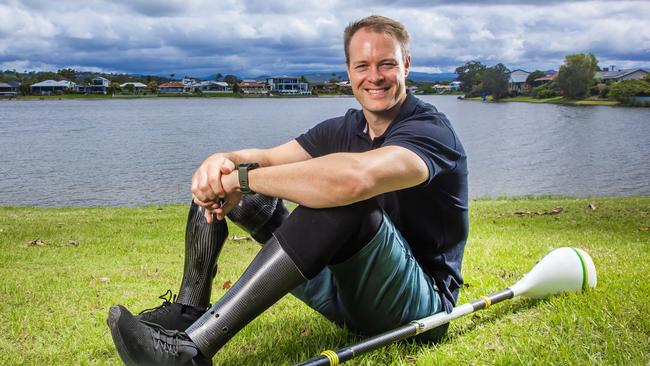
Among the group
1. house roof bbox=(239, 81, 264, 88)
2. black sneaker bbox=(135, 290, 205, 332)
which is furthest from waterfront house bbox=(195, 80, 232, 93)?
black sneaker bbox=(135, 290, 205, 332)

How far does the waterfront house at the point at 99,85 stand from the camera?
549ft

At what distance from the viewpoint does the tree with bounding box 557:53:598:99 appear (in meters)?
100

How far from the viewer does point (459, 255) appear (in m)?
3.58

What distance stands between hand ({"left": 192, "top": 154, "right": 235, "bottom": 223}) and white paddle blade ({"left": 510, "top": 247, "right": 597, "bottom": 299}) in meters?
2.06

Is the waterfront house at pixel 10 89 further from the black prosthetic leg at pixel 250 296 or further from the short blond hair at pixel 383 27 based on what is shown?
the black prosthetic leg at pixel 250 296

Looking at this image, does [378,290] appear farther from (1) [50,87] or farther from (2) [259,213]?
(1) [50,87]

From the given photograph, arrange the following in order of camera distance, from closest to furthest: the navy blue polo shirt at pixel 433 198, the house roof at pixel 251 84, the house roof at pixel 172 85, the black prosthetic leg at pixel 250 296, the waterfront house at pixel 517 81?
the black prosthetic leg at pixel 250 296 → the navy blue polo shirt at pixel 433 198 → the waterfront house at pixel 517 81 → the house roof at pixel 251 84 → the house roof at pixel 172 85

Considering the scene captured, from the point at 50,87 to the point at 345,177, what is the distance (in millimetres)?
179022

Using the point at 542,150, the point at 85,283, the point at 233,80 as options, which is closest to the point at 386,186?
the point at 85,283

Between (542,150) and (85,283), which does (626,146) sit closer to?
(542,150)

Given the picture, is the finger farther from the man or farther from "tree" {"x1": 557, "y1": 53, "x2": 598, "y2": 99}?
"tree" {"x1": 557, "y1": 53, "x2": 598, "y2": 99}

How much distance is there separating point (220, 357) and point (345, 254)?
111cm

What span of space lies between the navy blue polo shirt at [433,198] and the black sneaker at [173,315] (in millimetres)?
1164

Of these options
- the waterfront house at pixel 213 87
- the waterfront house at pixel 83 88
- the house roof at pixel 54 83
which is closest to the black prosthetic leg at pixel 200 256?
the waterfront house at pixel 213 87
